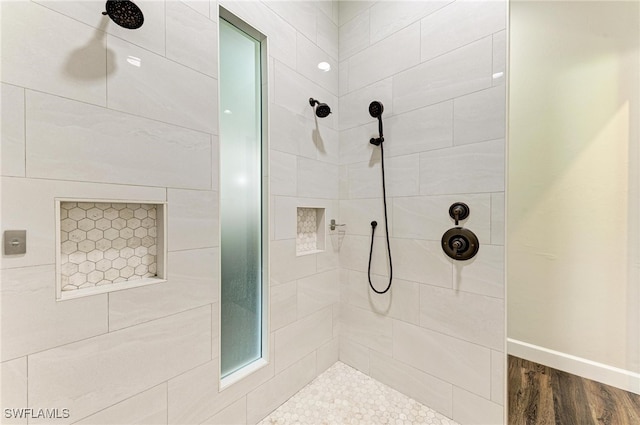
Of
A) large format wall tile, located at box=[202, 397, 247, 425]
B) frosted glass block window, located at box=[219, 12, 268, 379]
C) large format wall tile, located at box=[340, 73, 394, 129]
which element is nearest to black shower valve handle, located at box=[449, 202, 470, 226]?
large format wall tile, located at box=[340, 73, 394, 129]

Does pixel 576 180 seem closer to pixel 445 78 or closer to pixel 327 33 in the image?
pixel 445 78

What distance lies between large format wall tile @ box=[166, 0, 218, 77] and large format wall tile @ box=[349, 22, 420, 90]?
1.07 metres

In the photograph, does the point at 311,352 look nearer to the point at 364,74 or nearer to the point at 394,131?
the point at 394,131

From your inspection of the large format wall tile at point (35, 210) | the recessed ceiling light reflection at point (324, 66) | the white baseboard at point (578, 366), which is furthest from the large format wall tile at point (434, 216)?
the large format wall tile at point (35, 210)

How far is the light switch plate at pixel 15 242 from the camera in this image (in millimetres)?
801

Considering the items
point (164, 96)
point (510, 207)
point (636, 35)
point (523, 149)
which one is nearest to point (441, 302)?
point (510, 207)

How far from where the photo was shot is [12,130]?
81 centimetres

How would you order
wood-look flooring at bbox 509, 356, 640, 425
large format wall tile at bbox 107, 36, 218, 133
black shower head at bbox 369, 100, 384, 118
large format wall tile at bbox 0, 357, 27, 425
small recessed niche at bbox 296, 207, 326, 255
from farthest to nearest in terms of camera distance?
small recessed niche at bbox 296, 207, 326, 255, black shower head at bbox 369, 100, 384, 118, wood-look flooring at bbox 509, 356, 640, 425, large format wall tile at bbox 107, 36, 218, 133, large format wall tile at bbox 0, 357, 27, 425

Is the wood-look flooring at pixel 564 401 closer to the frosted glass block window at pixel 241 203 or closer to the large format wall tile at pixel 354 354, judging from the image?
the large format wall tile at pixel 354 354

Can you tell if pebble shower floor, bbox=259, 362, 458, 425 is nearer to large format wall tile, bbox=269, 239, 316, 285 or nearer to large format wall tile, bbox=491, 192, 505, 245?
large format wall tile, bbox=269, 239, 316, 285

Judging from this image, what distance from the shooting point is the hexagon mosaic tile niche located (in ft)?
3.11

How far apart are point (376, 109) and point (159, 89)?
127 centimetres

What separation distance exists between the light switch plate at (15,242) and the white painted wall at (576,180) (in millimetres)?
2996

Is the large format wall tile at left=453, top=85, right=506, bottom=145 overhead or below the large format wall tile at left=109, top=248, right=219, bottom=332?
overhead
